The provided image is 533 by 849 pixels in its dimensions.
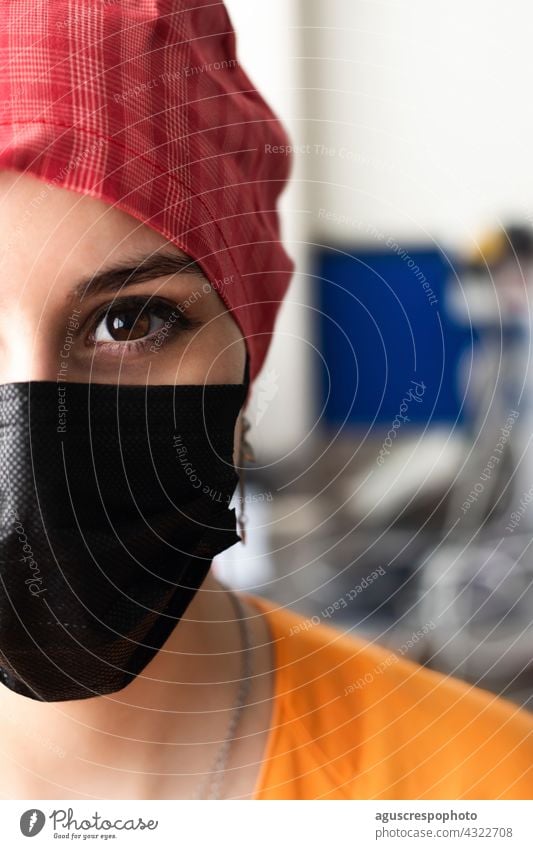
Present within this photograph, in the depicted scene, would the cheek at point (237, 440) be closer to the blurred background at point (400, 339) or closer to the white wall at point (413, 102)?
the blurred background at point (400, 339)

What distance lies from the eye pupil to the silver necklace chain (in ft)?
0.81

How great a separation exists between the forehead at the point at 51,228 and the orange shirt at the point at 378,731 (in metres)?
0.34

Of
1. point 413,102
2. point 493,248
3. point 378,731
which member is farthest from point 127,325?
point 493,248

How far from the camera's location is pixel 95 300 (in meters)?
0.49

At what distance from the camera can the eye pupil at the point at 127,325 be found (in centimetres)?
51

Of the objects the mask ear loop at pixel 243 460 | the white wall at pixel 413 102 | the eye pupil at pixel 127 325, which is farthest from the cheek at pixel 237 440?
the white wall at pixel 413 102

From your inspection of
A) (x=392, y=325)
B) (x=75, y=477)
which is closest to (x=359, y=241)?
(x=392, y=325)

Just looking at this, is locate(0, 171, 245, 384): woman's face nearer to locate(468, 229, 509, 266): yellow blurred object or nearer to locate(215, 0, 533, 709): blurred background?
locate(215, 0, 533, 709): blurred background

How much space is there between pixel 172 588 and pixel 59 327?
7.9 inches

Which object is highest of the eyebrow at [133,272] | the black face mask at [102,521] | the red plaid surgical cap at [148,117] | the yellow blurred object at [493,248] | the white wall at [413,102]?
the white wall at [413,102]

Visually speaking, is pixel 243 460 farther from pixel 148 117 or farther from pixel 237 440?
pixel 148 117

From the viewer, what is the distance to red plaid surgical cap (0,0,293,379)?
0.47 m

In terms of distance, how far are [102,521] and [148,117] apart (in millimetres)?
260

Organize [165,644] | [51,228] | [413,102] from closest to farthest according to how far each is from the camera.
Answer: [51,228] → [165,644] → [413,102]
